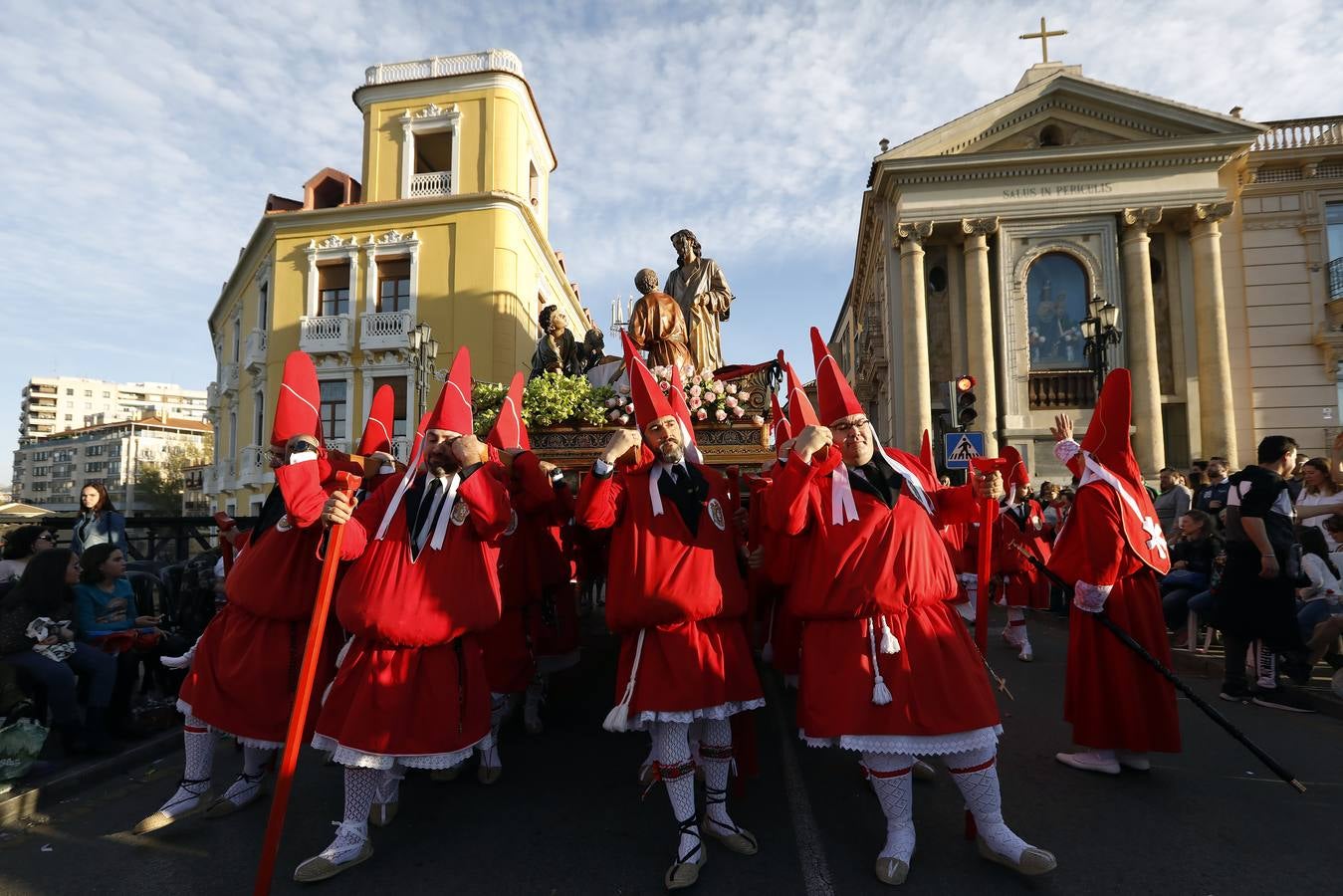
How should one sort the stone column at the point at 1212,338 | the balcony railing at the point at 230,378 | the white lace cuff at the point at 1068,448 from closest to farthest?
the white lace cuff at the point at 1068,448 → the stone column at the point at 1212,338 → the balcony railing at the point at 230,378

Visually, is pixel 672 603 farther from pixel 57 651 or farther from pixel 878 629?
pixel 57 651

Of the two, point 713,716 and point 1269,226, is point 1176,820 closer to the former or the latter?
point 713,716

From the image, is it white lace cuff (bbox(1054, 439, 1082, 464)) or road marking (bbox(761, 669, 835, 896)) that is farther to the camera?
white lace cuff (bbox(1054, 439, 1082, 464))

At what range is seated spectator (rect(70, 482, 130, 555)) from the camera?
6160 millimetres

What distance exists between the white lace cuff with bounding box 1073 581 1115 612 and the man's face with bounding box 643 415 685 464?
2419mm

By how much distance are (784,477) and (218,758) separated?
4165 mm

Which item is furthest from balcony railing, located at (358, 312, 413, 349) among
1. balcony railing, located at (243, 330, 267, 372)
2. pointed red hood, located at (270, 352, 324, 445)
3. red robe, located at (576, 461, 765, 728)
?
red robe, located at (576, 461, 765, 728)

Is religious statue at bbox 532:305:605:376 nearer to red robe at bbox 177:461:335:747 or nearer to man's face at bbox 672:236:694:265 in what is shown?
man's face at bbox 672:236:694:265

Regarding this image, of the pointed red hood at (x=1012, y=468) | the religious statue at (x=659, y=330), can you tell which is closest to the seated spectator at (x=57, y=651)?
the religious statue at (x=659, y=330)

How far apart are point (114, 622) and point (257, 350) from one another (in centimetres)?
1972

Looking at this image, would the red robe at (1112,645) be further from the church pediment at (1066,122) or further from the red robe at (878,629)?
the church pediment at (1066,122)

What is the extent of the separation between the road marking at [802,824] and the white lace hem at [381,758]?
1.56m

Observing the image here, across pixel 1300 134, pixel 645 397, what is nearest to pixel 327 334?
pixel 645 397

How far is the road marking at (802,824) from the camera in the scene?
9.61 feet
